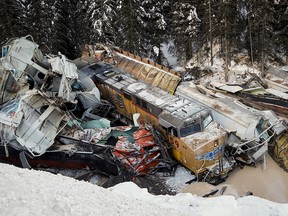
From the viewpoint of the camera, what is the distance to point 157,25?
25.0m

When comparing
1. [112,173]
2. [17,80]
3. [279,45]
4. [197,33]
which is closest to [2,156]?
[17,80]

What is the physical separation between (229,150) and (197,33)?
13.1 metres

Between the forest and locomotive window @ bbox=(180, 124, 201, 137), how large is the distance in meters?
9.72

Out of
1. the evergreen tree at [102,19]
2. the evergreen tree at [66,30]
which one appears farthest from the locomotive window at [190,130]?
the evergreen tree at [66,30]

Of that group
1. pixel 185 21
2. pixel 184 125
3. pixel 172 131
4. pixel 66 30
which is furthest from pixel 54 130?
pixel 66 30

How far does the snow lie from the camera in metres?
5.49

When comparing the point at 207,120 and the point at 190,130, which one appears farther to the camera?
the point at 207,120

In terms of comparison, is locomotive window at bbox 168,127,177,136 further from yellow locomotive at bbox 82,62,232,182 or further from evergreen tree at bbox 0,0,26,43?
evergreen tree at bbox 0,0,26,43

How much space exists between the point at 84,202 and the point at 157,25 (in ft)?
67.6

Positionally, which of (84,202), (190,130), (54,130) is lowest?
(54,130)

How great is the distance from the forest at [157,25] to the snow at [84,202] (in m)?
15.5

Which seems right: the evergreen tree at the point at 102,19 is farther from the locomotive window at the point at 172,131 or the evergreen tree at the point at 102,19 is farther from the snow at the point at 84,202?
the snow at the point at 84,202

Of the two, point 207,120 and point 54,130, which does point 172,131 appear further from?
point 54,130

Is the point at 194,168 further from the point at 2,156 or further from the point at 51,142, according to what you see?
the point at 2,156
